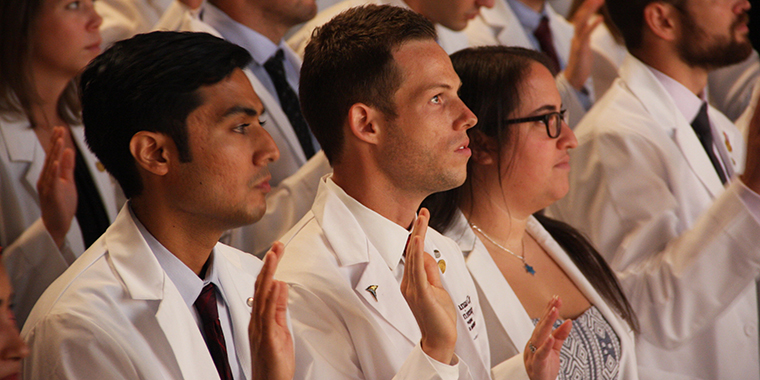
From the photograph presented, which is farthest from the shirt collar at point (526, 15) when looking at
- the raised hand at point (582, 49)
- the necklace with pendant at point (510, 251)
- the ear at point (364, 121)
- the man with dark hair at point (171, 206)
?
the man with dark hair at point (171, 206)

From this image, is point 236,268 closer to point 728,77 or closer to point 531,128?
point 531,128

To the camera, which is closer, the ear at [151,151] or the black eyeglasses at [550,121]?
the ear at [151,151]

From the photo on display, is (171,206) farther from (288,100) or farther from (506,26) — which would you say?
(506,26)

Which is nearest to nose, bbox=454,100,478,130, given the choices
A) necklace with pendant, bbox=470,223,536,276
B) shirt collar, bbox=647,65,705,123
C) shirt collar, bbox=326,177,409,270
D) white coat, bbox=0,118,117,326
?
shirt collar, bbox=326,177,409,270

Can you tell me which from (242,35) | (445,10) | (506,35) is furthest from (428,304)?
(506,35)

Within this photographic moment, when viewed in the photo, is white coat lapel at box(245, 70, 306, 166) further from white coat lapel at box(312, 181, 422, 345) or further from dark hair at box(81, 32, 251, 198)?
dark hair at box(81, 32, 251, 198)

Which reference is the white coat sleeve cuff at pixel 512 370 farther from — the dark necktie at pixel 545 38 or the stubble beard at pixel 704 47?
the dark necktie at pixel 545 38

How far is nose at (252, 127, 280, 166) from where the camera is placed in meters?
1.50

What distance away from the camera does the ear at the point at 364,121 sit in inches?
67.6

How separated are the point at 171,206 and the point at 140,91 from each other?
0.70 feet

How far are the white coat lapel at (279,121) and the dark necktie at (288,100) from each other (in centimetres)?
9

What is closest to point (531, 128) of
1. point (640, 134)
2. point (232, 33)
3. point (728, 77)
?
point (640, 134)

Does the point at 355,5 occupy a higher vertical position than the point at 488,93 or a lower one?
lower

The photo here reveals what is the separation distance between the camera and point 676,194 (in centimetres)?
256
